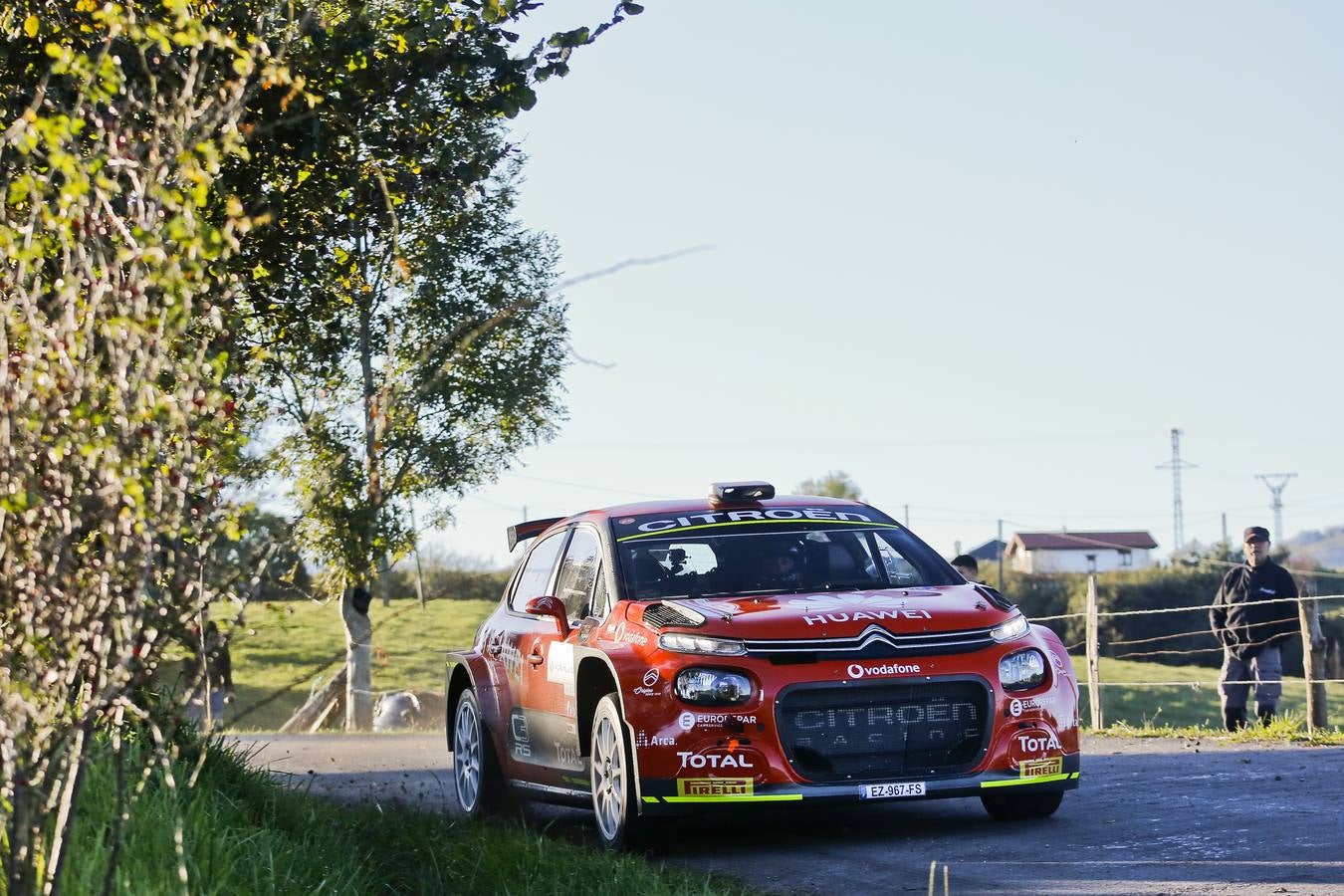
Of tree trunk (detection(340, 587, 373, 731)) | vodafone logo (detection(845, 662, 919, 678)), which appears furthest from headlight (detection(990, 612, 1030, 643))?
tree trunk (detection(340, 587, 373, 731))

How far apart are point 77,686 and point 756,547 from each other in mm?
5081

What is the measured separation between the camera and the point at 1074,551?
167 meters

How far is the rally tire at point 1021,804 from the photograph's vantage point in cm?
941

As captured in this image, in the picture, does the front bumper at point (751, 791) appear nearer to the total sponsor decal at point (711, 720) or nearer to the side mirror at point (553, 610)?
the total sponsor decal at point (711, 720)

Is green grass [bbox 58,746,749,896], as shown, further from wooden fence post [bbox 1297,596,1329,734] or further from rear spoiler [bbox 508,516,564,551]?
wooden fence post [bbox 1297,596,1329,734]

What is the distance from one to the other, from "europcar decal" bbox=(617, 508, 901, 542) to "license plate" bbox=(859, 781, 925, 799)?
1.94m

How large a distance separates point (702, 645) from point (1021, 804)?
1965mm

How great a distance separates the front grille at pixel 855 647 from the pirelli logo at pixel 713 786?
567 millimetres

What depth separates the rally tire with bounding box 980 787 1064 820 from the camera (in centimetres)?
941

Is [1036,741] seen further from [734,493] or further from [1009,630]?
[734,493]

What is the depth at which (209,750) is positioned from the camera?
959 centimetres

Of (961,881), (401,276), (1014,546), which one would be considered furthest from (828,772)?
(1014,546)

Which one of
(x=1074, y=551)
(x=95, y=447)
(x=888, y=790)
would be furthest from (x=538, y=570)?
(x=1074, y=551)

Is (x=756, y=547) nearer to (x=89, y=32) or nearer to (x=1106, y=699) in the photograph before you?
(x=89, y=32)
